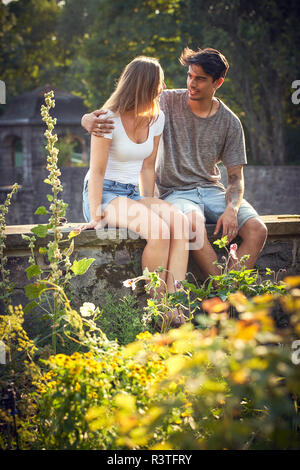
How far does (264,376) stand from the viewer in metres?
1.05

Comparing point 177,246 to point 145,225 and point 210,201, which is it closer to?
point 145,225

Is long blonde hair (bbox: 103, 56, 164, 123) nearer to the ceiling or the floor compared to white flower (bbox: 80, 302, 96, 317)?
nearer to the ceiling

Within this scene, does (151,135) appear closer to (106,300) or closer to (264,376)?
(106,300)

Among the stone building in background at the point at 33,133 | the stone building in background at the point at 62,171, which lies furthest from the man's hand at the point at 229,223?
the stone building in background at the point at 33,133

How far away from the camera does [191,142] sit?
3.35m

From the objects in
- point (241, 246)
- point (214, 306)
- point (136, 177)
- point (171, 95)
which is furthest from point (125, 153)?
point (214, 306)

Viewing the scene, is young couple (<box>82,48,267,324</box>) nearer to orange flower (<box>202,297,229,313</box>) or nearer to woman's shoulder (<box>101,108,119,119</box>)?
woman's shoulder (<box>101,108,119,119</box>)

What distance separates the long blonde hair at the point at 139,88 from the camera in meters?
2.89

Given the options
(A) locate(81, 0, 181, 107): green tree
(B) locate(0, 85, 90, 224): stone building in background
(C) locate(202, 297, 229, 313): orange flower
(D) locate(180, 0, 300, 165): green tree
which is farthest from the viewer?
(B) locate(0, 85, 90, 224): stone building in background

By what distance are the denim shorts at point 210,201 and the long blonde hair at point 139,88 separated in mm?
545

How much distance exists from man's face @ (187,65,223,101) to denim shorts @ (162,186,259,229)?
581 millimetres

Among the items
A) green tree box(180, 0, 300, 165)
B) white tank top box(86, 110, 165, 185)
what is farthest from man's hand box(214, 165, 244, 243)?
green tree box(180, 0, 300, 165)

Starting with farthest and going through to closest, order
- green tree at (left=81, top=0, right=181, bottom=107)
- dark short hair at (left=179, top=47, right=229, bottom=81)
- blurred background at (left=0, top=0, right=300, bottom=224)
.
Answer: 1. green tree at (left=81, top=0, right=181, bottom=107)
2. blurred background at (left=0, top=0, right=300, bottom=224)
3. dark short hair at (left=179, top=47, right=229, bottom=81)

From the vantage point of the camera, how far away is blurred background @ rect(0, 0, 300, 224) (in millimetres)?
15641
